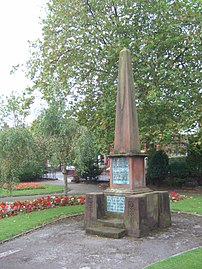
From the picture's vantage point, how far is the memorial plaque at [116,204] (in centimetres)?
813

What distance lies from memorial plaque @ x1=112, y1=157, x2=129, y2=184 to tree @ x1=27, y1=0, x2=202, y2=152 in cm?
511

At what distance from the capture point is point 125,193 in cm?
810

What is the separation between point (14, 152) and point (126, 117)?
15.1 feet

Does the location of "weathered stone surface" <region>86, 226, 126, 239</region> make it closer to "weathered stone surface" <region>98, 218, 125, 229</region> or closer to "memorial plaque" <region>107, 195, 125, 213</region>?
"weathered stone surface" <region>98, 218, 125, 229</region>

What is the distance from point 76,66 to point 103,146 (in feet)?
16.2

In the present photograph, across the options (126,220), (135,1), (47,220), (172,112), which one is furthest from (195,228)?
(135,1)

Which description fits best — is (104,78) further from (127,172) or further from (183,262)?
(183,262)

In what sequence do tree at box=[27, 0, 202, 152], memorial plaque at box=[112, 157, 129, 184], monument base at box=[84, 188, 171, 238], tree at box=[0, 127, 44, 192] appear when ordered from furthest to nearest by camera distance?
tree at box=[27, 0, 202, 152]
tree at box=[0, 127, 44, 192]
memorial plaque at box=[112, 157, 129, 184]
monument base at box=[84, 188, 171, 238]

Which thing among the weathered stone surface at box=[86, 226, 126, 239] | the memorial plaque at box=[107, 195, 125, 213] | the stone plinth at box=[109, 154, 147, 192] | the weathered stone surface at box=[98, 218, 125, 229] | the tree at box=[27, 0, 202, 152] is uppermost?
the tree at box=[27, 0, 202, 152]

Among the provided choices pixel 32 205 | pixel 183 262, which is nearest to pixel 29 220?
pixel 32 205

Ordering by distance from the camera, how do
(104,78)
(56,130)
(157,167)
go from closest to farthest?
(56,130) < (104,78) < (157,167)

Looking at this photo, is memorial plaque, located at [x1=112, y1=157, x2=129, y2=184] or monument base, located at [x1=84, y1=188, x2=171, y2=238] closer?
monument base, located at [x1=84, y1=188, x2=171, y2=238]

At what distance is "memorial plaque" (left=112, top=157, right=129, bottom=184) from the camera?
8352 mm

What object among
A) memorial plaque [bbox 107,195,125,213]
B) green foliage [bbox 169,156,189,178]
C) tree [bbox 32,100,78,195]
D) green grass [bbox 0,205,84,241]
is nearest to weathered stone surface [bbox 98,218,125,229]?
memorial plaque [bbox 107,195,125,213]
